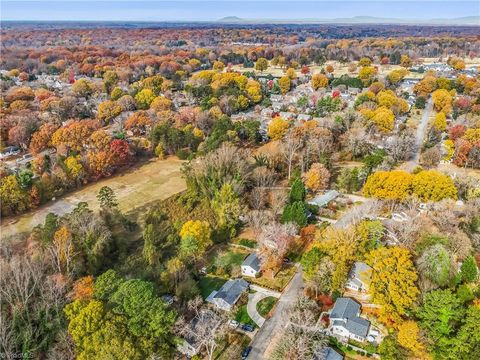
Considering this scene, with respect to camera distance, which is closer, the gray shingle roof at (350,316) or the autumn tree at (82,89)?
the gray shingle roof at (350,316)

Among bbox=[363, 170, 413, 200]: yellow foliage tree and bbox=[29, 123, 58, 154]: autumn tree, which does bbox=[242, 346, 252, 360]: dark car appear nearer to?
bbox=[363, 170, 413, 200]: yellow foliage tree

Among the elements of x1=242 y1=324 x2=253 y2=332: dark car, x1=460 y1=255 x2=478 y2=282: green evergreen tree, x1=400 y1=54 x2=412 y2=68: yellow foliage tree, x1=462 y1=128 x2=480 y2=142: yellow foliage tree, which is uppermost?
x1=400 y1=54 x2=412 y2=68: yellow foliage tree

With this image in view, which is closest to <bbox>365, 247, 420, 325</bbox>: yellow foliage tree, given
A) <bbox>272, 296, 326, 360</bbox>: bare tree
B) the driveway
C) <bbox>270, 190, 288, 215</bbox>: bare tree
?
<bbox>272, 296, 326, 360</bbox>: bare tree

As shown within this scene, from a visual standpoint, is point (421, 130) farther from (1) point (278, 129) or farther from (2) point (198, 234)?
(2) point (198, 234)

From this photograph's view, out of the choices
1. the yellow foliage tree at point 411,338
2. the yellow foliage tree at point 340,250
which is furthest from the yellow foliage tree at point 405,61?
the yellow foliage tree at point 411,338

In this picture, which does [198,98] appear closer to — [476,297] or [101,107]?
[101,107]

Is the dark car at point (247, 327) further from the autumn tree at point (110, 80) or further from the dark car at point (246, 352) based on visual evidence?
the autumn tree at point (110, 80)

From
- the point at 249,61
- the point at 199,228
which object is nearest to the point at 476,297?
the point at 199,228
